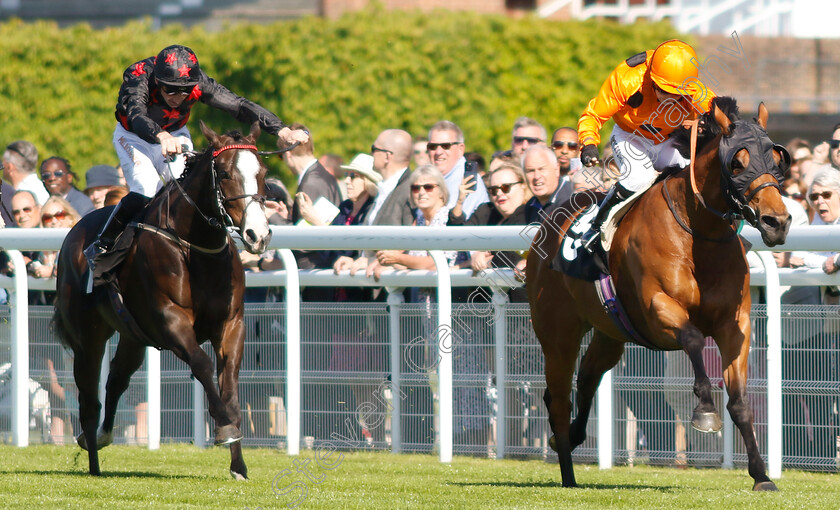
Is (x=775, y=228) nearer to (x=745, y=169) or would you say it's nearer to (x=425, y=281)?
(x=745, y=169)

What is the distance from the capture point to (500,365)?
780 centimetres

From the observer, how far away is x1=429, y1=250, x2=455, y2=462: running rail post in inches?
303

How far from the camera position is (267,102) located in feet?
69.2

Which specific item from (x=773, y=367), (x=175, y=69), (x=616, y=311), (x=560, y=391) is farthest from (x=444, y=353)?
(x=175, y=69)

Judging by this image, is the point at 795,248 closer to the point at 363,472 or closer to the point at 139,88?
the point at 363,472

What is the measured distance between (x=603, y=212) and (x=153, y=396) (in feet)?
11.6

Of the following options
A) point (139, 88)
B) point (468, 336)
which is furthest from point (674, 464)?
point (139, 88)

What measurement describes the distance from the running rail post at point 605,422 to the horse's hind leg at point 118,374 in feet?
8.19

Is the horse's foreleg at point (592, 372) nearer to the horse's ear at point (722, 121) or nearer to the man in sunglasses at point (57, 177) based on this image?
the horse's ear at point (722, 121)

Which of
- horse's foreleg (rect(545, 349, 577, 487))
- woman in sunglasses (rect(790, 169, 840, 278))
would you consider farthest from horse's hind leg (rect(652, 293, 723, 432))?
woman in sunglasses (rect(790, 169, 840, 278))

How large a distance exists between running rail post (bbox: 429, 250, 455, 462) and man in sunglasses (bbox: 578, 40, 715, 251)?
1.37 m

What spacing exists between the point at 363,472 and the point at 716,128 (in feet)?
8.69

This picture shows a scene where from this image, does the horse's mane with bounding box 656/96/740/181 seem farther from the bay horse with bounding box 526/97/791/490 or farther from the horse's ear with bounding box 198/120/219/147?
the horse's ear with bounding box 198/120/219/147

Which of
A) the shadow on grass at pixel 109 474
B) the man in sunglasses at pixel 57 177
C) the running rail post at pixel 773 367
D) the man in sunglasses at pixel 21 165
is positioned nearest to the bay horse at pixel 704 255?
the running rail post at pixel 773 367
